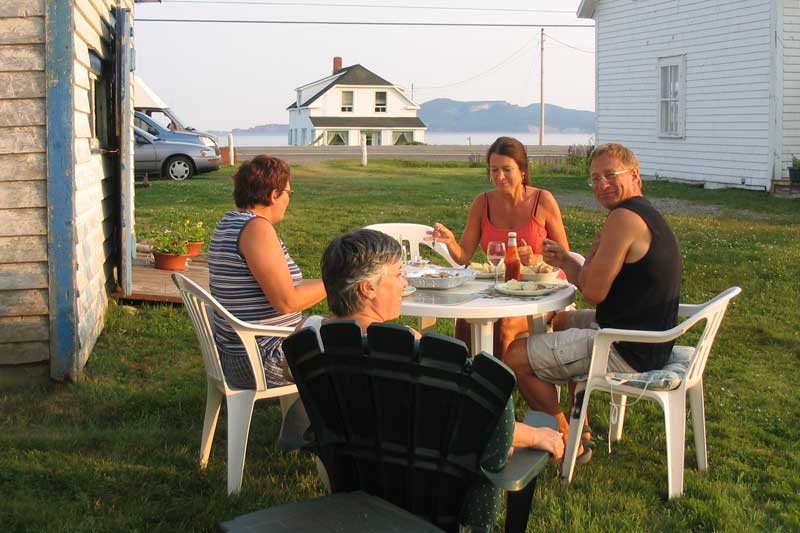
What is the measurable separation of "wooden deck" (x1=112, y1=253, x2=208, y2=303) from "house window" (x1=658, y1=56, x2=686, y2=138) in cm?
1234

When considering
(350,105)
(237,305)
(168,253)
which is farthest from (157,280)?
(350,105)

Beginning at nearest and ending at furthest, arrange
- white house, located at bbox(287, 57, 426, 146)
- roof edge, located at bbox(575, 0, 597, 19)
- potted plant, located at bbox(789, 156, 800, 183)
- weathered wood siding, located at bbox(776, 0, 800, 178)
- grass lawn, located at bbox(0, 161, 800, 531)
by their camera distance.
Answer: grass lawn, located at bbox(0, 161, 800, 531) < potted plant, located at bbox(789, 156, 800, 183) < weathered wood siding, located at bbox(776, 0, 800, 178) < roof edge, located at bbox(575, 0, 597, 19) < white house, located at bbox(287, 57, 426, 146)

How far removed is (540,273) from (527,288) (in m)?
A: 0.27

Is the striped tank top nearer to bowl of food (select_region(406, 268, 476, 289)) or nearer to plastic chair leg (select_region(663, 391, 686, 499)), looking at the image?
bowl of food (select_region(406, 268, 476, 289))

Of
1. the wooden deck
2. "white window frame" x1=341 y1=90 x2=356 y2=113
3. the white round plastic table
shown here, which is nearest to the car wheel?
the wooden deck

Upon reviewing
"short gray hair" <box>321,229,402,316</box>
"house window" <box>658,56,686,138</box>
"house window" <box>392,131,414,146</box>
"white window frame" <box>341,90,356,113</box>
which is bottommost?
"short gray hair" <box>321,229,402,316</box>

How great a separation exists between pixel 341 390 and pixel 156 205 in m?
14.2

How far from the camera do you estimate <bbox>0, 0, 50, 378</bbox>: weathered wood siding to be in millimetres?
5609

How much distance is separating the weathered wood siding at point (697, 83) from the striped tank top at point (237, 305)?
14.3m

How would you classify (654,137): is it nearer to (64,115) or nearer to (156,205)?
(156,205)

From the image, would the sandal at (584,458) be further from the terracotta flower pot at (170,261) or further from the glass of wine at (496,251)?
the terracotta flower pot at (170,261)

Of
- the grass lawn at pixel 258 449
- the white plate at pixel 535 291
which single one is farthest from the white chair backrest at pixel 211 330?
the white plate at pixel 535 291

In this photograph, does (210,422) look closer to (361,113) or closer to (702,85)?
(702,85)

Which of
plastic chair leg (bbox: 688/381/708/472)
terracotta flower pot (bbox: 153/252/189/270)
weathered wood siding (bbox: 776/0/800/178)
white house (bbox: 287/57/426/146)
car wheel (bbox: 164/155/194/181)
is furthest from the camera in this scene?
white house (bbox: 287/57/426/146)
